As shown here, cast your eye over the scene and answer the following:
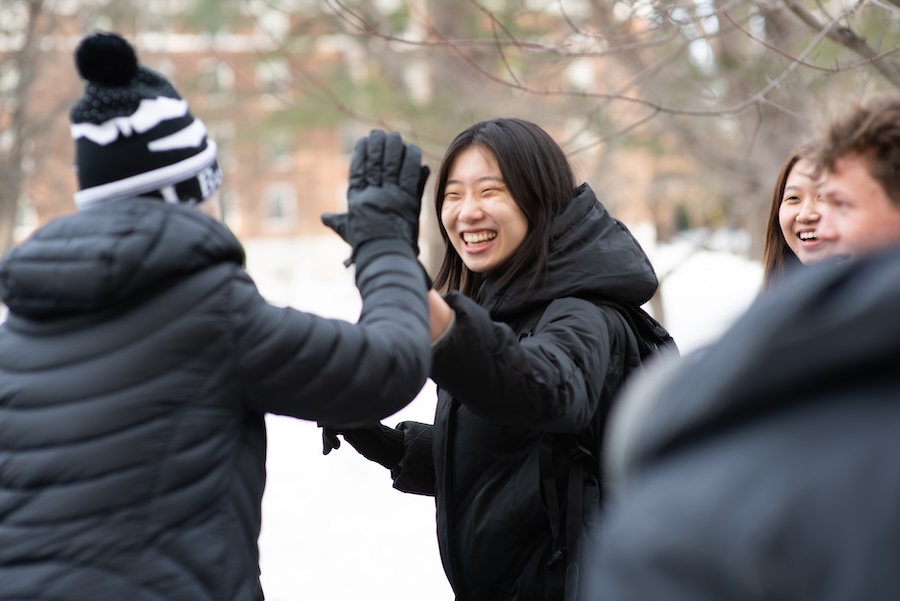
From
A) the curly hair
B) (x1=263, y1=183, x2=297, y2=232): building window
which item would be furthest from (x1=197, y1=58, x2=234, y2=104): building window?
(x1=263, y1=183, x2=297, y2=232): building window

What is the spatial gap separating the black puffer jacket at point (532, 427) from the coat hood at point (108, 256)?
25.2 inches

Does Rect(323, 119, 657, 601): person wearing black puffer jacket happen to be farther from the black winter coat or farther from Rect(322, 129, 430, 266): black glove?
Result: the black winter coat

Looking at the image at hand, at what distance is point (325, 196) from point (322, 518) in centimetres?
3342

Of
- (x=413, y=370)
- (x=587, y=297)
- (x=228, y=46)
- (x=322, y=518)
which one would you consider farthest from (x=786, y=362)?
(x=228, y=46)

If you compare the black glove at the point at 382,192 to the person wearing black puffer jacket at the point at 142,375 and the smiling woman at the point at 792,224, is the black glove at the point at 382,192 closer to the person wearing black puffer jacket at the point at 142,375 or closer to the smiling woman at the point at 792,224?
the person wearing black puffer jacket at the point at 142,375

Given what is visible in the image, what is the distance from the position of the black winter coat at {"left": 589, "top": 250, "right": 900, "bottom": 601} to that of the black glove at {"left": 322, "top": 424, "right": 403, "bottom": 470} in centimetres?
181

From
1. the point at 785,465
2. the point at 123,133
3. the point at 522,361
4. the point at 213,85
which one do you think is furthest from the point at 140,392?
the point at 213,85

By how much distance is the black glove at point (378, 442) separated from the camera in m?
2.74

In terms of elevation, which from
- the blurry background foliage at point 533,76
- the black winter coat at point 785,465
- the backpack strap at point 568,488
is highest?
the blurry background foliage at point 533,76

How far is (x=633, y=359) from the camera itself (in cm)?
253

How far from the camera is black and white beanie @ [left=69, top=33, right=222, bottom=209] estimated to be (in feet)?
6.11

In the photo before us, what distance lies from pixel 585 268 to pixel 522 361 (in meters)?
0.44

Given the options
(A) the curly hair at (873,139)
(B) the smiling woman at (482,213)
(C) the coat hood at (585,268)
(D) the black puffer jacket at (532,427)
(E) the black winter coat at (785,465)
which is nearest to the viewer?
(E) the black winter coat at (785,465)

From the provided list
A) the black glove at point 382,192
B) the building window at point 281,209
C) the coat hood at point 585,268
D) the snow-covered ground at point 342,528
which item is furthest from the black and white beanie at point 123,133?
the building window at point 281,209
